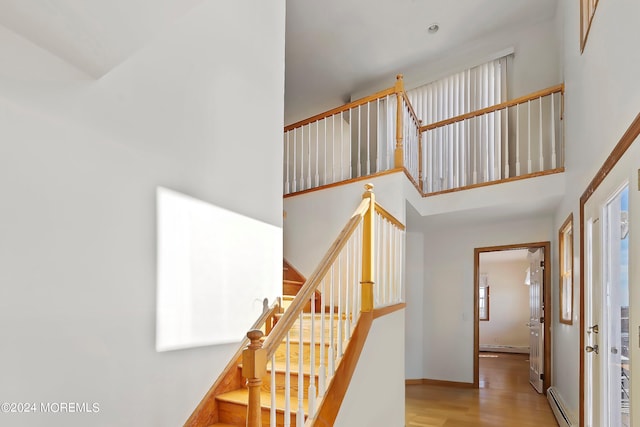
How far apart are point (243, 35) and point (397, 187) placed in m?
2.11

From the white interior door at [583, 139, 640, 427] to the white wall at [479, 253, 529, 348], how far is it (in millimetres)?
8524

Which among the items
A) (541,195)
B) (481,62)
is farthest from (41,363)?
(481,62)

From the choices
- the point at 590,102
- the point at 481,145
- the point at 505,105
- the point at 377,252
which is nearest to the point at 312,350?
the point at 377,252

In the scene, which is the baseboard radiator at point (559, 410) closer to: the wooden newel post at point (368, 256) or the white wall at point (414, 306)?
the white wall at point (414, 306)

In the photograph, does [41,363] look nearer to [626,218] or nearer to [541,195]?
[626,218]

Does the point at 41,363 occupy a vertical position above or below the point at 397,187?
below

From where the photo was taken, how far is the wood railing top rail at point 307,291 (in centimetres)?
211

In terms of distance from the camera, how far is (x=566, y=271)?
4.93m

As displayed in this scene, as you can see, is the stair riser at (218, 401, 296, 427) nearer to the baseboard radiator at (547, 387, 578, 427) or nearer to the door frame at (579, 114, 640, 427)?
the door frame at (579, 114, 640, 427)

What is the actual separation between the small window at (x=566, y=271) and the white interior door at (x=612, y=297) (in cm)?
111

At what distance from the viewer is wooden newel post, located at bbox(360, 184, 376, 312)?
10.6 feet

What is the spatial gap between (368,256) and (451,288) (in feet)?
12.7

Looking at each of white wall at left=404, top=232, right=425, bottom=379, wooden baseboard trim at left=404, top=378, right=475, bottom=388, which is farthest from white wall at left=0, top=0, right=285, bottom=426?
wooden baseboard trim at left=404, top=378, right=475, bottom=388

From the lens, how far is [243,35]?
11.1ft
